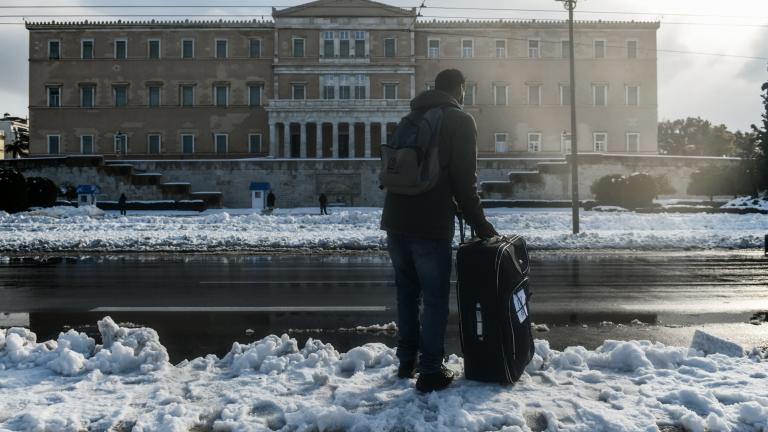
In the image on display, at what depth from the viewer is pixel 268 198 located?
1554 inches

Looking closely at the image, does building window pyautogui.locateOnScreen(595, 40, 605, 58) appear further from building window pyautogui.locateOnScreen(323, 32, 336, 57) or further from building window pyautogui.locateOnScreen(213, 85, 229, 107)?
building window pyautogui.locateOnScreen(213, 85, 229, 107)

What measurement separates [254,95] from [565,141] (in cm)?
2833

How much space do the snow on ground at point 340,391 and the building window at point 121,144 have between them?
5719 centimetres

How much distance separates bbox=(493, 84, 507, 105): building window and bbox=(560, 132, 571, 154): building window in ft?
19.7

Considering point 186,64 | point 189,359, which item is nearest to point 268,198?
point 186,64

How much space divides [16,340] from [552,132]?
2267 inches

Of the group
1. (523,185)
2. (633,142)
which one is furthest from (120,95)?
(633,142)

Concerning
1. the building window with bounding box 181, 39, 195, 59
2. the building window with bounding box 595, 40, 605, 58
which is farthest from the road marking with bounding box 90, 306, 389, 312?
the building window with bounding box 595, 40, 605, 58

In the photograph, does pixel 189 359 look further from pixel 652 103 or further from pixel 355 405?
pixel 652 103

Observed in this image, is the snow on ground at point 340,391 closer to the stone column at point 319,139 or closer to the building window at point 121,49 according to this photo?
the stone column at point 319,139

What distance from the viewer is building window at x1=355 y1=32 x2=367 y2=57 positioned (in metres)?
57.7

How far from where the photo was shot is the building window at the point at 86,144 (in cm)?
5862

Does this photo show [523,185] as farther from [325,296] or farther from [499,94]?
[325,296]

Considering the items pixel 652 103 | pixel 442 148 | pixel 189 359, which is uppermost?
pixel 652 103
